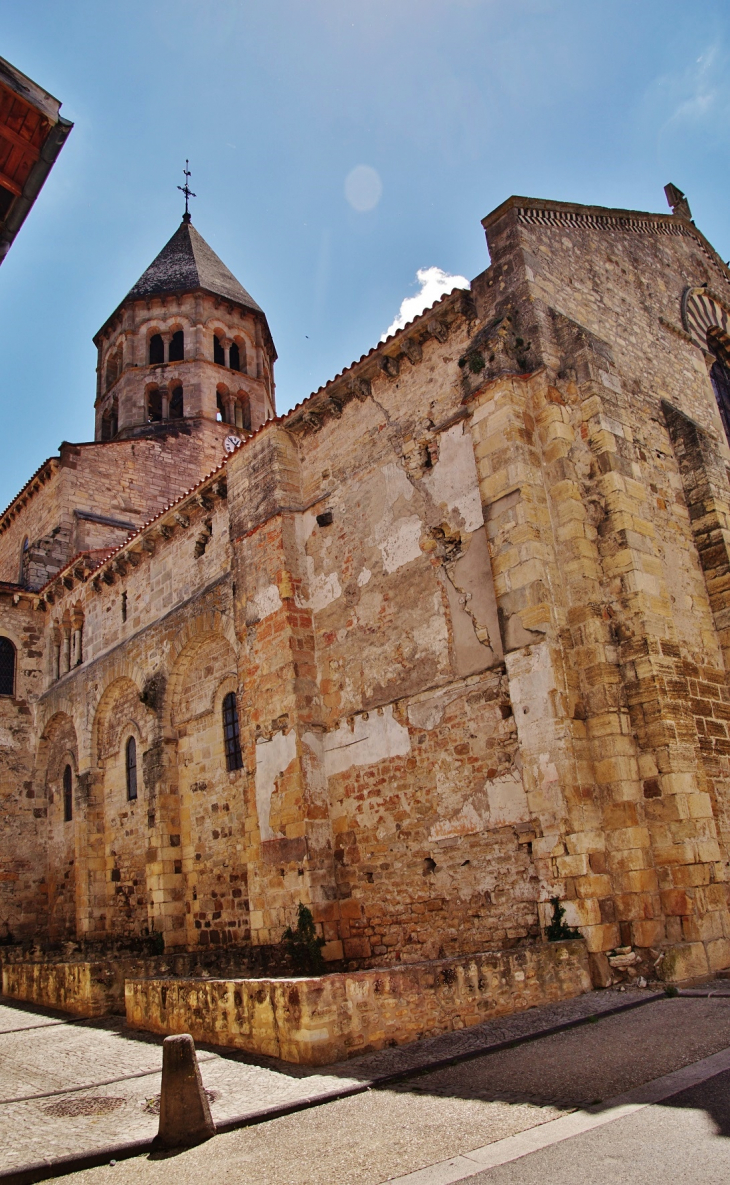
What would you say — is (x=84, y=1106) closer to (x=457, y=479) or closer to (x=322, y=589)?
(x=322, y=589)

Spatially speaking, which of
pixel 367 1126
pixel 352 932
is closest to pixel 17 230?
pixel 367 1126

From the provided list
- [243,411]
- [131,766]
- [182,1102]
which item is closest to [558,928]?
[182,1102]

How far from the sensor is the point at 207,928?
520 inches

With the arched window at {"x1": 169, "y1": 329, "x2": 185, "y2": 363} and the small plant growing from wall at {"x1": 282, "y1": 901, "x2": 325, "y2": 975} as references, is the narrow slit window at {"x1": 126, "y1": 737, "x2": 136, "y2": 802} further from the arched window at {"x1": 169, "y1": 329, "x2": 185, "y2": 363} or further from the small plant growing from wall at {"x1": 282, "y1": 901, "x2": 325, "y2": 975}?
the arched window at {"x1": 169, "y1": 329, "x2": 185, "y2": 363}

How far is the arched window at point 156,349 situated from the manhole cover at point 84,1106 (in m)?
21.5

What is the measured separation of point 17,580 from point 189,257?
11.9 m

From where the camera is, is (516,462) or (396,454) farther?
(396,454)

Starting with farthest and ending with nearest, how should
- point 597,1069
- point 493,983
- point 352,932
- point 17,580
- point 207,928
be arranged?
point 17,580 < point 207,928 < point 352,932 < point 493,983 < point 597,1069

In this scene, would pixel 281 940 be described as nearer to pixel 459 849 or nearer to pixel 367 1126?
pixel 459 849

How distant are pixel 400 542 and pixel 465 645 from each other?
73.7 inches

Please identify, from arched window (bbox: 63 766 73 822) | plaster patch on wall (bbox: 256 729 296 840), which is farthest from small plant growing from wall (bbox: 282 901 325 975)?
arched window (bbox: 63 766 73 822)

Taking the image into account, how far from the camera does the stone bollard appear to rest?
4.98 metres

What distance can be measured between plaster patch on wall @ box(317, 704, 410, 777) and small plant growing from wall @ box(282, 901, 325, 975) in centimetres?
184

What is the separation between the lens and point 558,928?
26.2 feet
